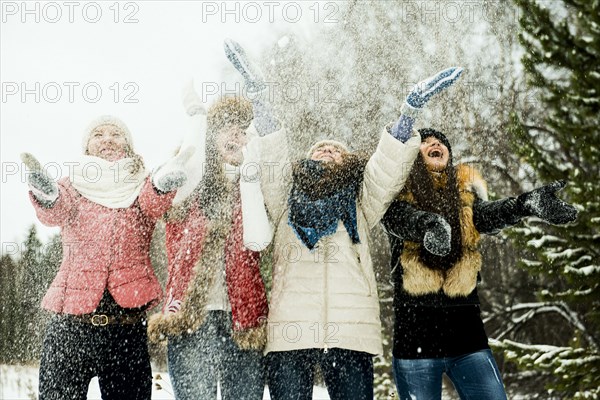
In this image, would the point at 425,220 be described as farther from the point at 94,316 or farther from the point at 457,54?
the point at 457,54

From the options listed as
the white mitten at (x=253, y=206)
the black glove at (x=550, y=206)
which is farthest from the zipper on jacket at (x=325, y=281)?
the black glove at (x=550, y=206)

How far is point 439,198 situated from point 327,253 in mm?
579

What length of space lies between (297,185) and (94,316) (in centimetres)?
105

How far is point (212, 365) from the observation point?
3064 millimetres

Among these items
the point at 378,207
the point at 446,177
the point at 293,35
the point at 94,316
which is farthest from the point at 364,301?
the point at 293,35

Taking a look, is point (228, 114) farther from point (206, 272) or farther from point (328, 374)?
point (328, 374)

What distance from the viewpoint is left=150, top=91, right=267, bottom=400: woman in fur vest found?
120 inches

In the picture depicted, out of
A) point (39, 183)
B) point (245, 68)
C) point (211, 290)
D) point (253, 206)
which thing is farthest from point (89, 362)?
point (245, 68)

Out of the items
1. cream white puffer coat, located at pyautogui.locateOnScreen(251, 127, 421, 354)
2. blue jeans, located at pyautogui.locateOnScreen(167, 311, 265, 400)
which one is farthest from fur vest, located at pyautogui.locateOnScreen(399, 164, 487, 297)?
blue jeans, located at pyautogui.locateOnScreen(167, 311, 265, 400)

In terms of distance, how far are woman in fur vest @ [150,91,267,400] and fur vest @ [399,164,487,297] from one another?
0.67 meters

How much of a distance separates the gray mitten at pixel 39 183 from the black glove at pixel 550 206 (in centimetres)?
202

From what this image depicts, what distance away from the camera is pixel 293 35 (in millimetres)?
8391

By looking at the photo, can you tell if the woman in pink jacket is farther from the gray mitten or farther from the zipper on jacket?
the zipper on jacket

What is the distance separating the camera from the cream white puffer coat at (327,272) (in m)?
3.00
